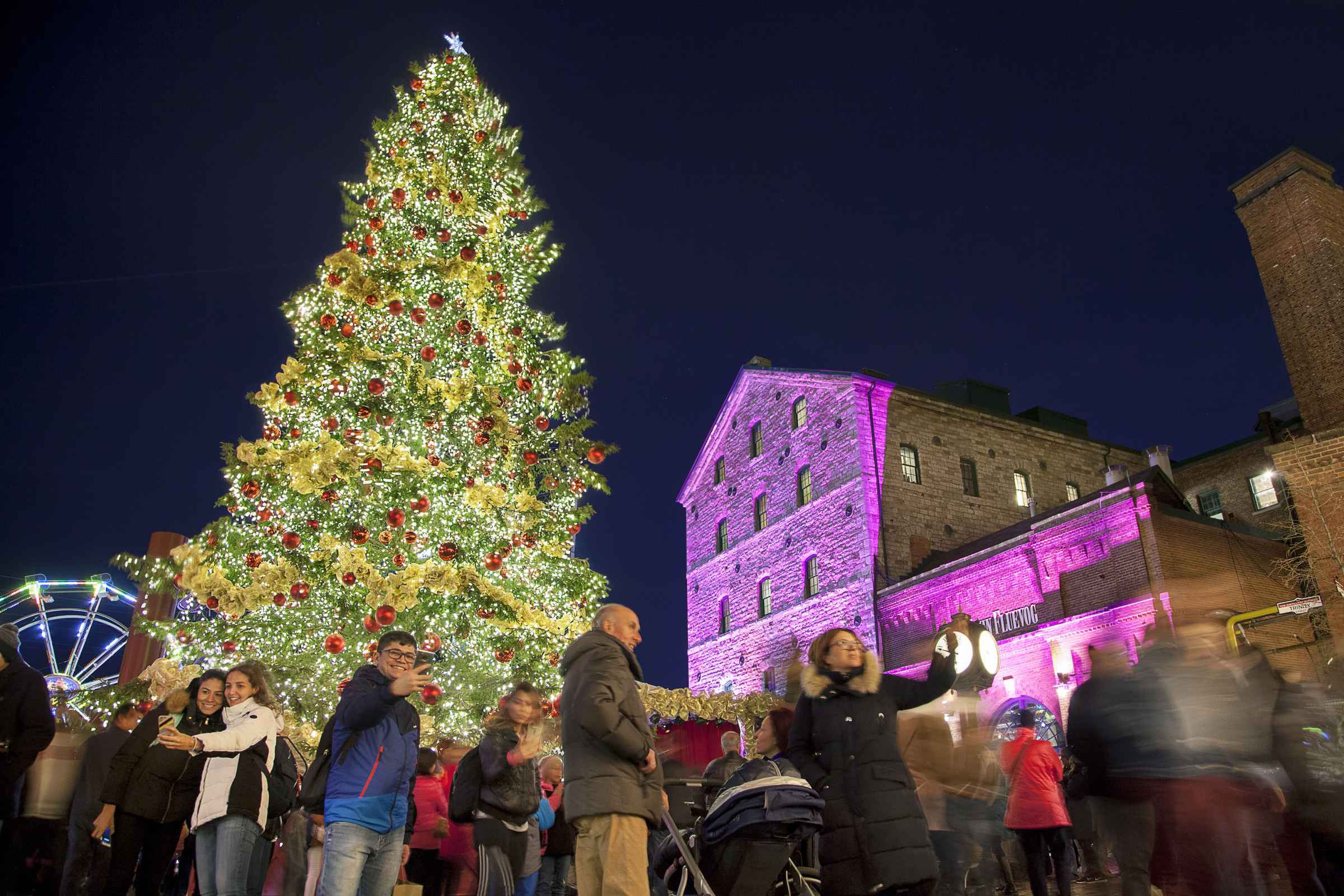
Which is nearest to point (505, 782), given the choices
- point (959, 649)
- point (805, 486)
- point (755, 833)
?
point (755, 833)

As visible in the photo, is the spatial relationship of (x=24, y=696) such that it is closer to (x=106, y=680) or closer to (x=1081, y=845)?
(x=1081, y=845)

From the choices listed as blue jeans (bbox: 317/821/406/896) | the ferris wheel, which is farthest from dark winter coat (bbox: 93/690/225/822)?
the ferris wheel

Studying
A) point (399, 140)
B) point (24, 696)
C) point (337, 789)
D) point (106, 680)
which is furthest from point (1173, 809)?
point (106, 680)

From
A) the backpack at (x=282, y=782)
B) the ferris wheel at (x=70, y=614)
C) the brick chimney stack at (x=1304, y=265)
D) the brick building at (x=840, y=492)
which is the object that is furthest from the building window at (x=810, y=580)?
the backpack at (x=282, y=782)

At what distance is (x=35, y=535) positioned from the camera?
2270 inches

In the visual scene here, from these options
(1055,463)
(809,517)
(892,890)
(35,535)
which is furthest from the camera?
(35,535)

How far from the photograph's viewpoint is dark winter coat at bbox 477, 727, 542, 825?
5.56 m

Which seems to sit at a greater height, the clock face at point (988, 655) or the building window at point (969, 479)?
the building window at point (969, 479)

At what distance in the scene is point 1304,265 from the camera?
20.0 meters

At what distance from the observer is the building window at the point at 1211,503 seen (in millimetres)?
30484

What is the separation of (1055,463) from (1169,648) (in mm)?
27914

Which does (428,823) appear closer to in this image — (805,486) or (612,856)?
(612,856)

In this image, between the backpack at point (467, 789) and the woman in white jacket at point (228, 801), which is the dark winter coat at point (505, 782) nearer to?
the backpack at point (467, 789)

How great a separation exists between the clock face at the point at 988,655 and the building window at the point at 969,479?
24.2m
